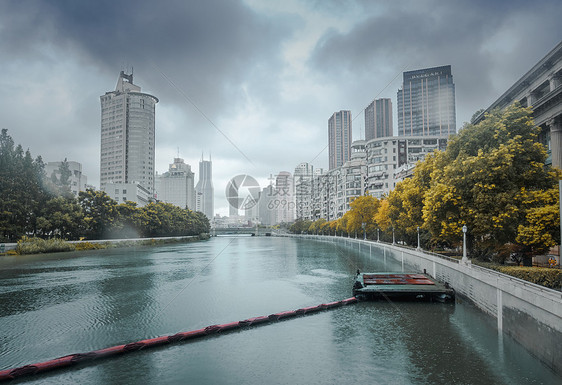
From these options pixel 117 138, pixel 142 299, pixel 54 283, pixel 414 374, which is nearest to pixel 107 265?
pixel 54 283

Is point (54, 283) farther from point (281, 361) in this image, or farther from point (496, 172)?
point (496, 172)

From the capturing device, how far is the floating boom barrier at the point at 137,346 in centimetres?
1372

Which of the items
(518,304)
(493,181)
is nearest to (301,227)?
(493,181)

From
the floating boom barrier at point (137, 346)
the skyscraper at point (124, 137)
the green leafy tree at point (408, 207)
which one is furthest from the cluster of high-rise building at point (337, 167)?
the floating boom barrier at point (137, 346)

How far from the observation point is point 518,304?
15.0 metres

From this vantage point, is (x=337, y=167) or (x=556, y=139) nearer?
(x=556, y=139)

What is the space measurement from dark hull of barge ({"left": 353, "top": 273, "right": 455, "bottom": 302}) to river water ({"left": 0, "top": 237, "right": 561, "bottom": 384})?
0.75 meters

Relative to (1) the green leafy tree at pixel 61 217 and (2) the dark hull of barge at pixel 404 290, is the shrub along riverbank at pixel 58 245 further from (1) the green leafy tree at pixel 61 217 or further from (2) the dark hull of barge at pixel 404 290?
(2) the dark hull of barge at pixel 404 290

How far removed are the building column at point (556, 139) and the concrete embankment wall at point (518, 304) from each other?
36.8 ft

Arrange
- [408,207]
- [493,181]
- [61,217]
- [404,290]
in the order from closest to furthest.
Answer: [493,181] → [404,290] → [408,207] → [61,217]

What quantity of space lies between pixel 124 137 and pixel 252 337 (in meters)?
159

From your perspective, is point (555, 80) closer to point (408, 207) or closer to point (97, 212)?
point (408, 207)

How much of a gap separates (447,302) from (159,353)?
17802mm

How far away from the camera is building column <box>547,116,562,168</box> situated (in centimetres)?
2859
